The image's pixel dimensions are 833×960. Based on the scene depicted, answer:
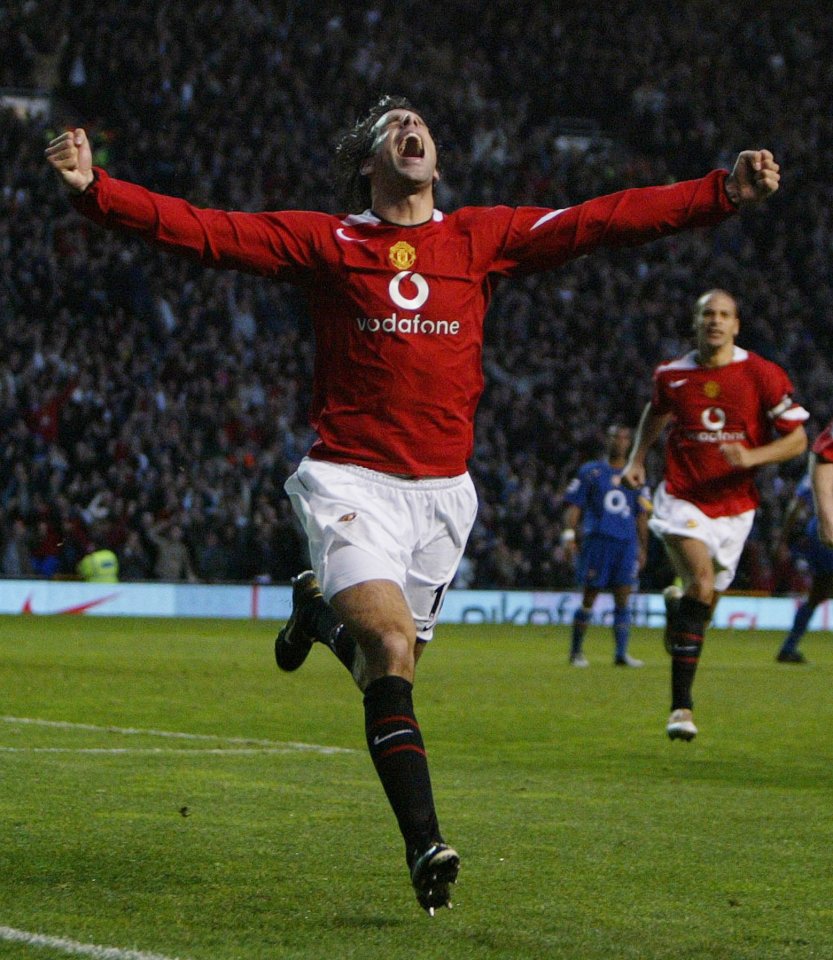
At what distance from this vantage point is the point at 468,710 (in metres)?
11.7

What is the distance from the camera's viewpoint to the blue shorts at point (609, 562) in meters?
17.2

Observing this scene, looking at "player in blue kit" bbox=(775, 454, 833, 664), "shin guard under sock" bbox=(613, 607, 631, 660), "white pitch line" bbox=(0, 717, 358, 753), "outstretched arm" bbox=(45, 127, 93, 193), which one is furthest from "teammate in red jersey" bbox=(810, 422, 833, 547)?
"shin guard under sock" bbox=(613, 607, 631, 660)

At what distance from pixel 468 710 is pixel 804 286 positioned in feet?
75.0

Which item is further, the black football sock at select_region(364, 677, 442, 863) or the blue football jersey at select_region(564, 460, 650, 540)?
the blue football jersey at select_region(564, 460, 650, 540)

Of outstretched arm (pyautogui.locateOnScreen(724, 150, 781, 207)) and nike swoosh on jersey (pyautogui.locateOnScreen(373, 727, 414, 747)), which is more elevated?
outstretched arm (pyautogui.locateOnScreen(724, 150, 781, 207))

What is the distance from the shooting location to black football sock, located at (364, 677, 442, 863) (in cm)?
461

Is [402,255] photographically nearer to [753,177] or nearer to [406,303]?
[406,303]

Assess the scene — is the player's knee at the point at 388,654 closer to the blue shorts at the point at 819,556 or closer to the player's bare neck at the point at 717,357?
the player's bare neck at the point at 717,357

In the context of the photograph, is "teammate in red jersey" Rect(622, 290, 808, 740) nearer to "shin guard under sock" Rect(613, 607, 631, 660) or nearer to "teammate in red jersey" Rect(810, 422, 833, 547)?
"teammate in red jersey" Rect(810, 422, 833, 547)

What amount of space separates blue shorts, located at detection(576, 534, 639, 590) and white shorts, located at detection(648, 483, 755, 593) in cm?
672

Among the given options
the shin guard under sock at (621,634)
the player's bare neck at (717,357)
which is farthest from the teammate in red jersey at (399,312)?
the shin guard under sock at (621,634)

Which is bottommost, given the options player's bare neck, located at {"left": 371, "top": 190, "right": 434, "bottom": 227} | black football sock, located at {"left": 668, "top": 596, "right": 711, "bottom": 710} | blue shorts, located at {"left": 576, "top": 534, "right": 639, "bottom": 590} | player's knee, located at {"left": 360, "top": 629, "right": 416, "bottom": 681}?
blue shorts, located at {"left": 576, "top": 534, "right": 639, "bottom": 590}

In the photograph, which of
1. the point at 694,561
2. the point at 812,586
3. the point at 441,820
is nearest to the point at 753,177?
the point at 441,820

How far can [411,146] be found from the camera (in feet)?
17.6
